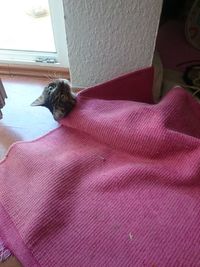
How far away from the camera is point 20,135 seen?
2.69 feet

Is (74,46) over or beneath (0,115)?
over

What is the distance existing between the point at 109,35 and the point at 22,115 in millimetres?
363

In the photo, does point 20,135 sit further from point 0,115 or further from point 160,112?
point 160,112

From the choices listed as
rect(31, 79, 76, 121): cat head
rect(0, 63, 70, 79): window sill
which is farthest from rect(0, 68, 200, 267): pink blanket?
rect(0, 63, 70, 79): window sill

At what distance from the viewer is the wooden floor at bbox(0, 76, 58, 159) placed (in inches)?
32.3

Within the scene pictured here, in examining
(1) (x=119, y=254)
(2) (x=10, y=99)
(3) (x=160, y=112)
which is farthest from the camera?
(2) (x=10, y=99)

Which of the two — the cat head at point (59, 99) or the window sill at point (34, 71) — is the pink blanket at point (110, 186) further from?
the window sill at point (34, 71)

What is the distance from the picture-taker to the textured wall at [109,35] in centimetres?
65

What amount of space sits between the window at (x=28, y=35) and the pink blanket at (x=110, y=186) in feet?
1.02

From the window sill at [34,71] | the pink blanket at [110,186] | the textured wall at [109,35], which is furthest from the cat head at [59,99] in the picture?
the window sill at [34,71]

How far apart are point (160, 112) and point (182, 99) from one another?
88 millimetres

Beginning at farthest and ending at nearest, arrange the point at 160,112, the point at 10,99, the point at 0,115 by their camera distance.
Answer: the point at 10,99 → the point at 0,115 → the point at 160,112

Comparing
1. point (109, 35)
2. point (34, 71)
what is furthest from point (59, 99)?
point (34, 71)

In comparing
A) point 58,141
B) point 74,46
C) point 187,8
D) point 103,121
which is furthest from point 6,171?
point 187,8
